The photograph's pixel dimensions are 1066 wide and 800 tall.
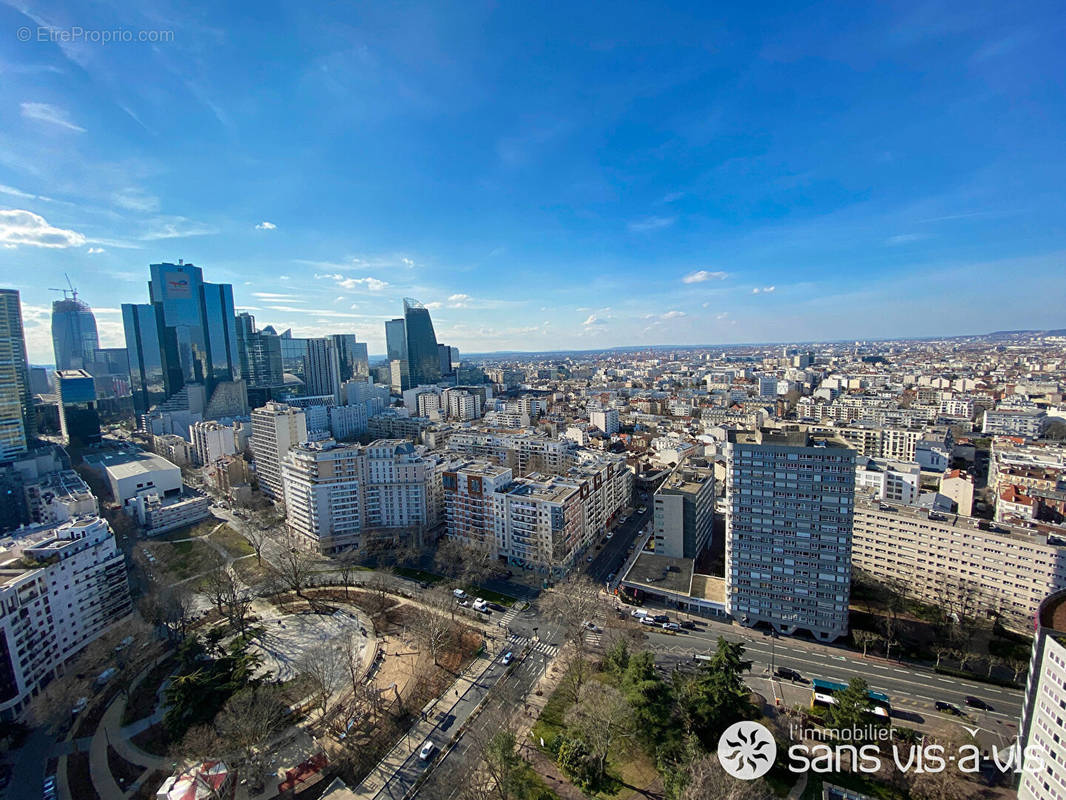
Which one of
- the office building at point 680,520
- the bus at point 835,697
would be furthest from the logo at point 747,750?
the office building at point 680,520

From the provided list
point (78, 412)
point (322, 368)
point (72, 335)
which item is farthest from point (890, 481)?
point (72, 335)

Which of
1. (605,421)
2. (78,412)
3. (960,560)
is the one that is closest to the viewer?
(960,560)

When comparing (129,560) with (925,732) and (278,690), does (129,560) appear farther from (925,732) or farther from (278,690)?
(925,732)

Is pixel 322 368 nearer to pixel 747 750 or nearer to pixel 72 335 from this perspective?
pixel 72 335

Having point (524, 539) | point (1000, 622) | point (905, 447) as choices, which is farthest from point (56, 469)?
point (905, 447)

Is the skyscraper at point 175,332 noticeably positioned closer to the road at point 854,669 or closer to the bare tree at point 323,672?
the bare tree at point 323,672
